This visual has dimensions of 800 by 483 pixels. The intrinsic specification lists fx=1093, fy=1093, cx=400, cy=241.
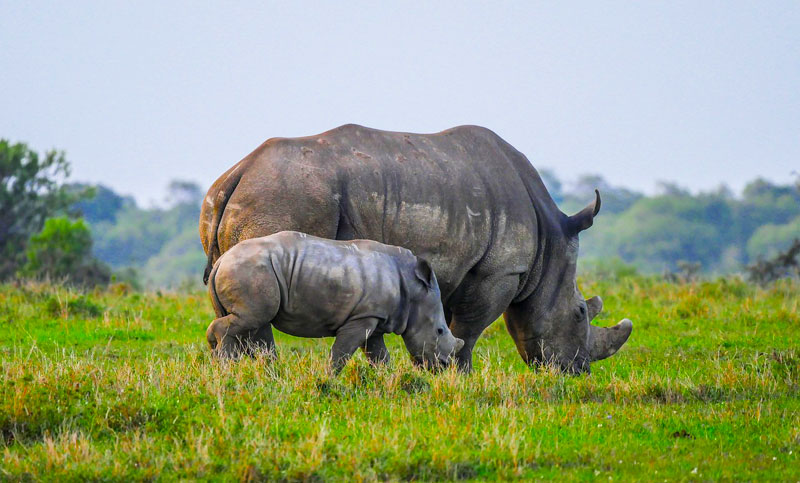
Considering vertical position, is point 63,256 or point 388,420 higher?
point 388,420

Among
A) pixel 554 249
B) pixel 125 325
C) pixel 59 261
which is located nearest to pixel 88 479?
pixel 554 249

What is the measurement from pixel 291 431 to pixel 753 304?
10.9 meters

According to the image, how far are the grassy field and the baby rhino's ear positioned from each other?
76 cm

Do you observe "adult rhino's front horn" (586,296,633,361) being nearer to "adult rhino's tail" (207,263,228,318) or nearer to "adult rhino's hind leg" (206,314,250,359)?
"adult rhino's hind leg" (206,314,250,359)

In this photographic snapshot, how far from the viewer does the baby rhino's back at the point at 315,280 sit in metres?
8.44

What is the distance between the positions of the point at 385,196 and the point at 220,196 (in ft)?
4.64

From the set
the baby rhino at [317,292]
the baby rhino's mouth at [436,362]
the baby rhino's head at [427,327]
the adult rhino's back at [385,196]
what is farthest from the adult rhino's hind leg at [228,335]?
the baby rhino's mouth at [436,362]

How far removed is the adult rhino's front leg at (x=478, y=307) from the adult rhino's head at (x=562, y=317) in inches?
22.5

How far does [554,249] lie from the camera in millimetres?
10781

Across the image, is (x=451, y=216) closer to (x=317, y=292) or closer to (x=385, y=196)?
(x=385, y=196)

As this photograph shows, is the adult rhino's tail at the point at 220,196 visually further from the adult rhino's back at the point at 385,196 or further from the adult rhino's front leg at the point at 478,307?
the adult rhino's front leg at the point at 478,307

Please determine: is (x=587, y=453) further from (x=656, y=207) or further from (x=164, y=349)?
(x=656, y=207)

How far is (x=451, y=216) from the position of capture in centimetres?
981

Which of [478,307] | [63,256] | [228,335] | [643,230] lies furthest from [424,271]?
[643,230]
